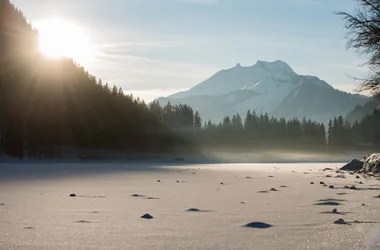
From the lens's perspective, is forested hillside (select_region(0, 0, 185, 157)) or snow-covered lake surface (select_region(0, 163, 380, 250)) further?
forested hillside (select_region(0, 0, 185, 157))

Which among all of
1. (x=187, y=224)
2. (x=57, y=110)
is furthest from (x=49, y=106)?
(x=187, y=224)

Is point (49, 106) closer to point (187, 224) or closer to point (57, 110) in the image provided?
point (57, 110)

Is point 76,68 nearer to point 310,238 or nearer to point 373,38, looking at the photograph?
point 373,38

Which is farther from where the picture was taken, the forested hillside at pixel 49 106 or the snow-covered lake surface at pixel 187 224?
the forested hillside at pixel 49 106

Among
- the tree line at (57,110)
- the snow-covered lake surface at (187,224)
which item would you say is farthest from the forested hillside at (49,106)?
the snow-covered lake surface at (187,224)

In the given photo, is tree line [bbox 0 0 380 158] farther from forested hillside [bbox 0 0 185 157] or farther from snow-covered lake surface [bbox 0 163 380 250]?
snow-covered lake surface [bbox 0 163 380 250]

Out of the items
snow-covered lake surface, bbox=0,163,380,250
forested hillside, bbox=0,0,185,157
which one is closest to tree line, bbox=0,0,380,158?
forested hillside, bbox=0,0,185,157

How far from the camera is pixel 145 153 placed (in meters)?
94.2

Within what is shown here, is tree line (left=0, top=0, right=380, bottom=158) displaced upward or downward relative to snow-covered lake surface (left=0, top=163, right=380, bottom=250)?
upward

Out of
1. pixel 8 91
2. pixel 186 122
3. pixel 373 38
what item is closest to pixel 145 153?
pixel 8 91

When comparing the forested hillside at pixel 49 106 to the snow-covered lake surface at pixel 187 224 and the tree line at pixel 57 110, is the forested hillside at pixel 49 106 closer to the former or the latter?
the tree line at pixel 57 110

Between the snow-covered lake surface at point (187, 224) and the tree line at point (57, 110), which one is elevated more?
the tree line at point (57, 110)

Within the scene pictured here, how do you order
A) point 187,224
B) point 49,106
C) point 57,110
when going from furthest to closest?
point 57,110 < point 49,106 < point 187,224

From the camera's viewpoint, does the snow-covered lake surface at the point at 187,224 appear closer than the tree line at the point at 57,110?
Yes
